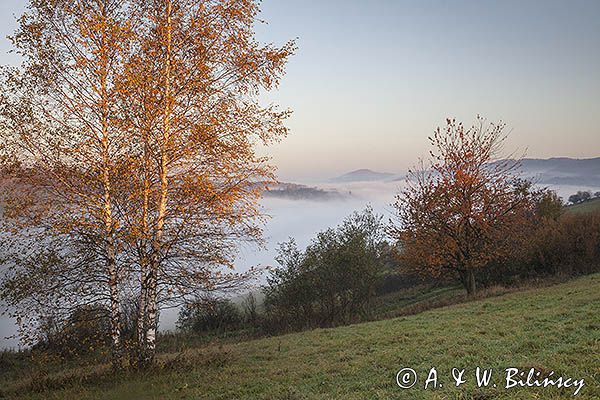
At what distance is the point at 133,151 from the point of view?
9898 millimetres

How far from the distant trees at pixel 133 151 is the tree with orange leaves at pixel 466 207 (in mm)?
17525

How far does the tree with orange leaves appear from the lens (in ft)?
81.1

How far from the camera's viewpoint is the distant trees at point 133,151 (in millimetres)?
9492

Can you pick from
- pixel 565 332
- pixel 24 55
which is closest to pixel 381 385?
pixel 565 332

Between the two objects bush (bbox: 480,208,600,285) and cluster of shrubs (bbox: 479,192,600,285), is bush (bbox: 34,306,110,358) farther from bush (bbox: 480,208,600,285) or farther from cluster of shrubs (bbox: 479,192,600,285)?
cluster of shrubs (bbox: 479,192,600,285)

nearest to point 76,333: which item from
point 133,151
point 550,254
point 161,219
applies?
point 161,219

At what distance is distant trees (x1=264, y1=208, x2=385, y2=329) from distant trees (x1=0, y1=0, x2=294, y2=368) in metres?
19.7

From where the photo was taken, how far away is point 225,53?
35.7 feet

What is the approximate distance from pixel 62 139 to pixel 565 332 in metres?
13.7

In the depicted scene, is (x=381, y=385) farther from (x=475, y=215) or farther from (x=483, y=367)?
(x=475, y=215)

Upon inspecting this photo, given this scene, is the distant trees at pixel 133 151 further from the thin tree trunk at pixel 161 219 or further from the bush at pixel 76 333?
the bush at pixel 76 333

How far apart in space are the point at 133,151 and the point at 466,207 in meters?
20.3

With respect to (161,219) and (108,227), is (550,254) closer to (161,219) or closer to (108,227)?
(161,219)

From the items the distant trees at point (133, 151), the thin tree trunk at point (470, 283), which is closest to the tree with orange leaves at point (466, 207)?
the thin tree trunk at point (470, 283)
